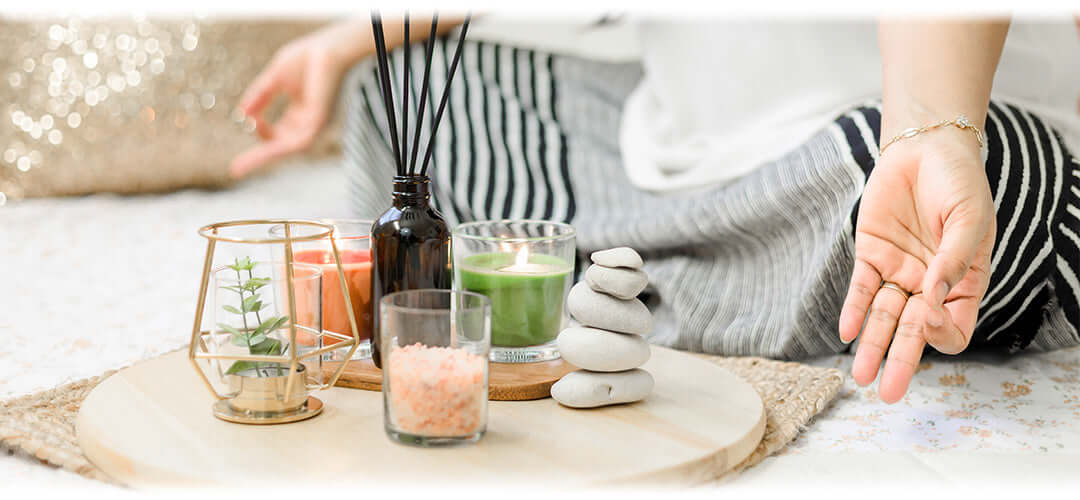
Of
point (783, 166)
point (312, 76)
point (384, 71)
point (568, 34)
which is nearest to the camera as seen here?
point (384, 71)

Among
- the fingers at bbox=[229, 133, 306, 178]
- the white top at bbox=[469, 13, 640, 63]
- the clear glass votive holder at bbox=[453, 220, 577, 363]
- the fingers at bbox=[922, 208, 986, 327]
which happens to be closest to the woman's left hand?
the fingers at bbox=[922, 208, 986, 327]

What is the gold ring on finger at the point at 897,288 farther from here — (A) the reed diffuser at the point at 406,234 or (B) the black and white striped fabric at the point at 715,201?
(A) the reed diffuser at the point at 406,234

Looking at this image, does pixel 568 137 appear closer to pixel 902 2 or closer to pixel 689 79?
pixel 689 79

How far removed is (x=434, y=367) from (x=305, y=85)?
109 cm

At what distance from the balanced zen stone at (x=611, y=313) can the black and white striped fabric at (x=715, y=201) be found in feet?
1.01

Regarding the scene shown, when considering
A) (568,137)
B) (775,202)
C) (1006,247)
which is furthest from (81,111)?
(1006,247)

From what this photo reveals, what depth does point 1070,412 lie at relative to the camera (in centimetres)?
87

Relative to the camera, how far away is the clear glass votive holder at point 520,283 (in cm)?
80

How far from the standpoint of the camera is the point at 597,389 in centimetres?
73

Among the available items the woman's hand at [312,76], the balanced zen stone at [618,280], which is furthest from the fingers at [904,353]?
the woman's hand at [312,76]

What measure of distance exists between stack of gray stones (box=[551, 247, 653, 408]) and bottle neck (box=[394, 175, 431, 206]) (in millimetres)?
146

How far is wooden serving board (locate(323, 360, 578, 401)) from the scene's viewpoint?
0.75 m

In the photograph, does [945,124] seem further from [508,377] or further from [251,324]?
[251,324]

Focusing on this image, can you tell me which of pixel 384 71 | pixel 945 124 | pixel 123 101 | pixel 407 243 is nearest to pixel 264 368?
pixel 407 243
